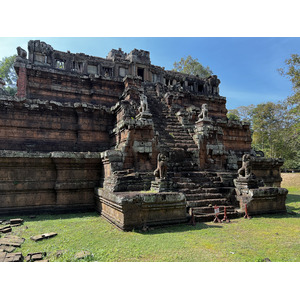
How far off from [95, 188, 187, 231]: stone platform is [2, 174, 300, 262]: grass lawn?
0.88 ft

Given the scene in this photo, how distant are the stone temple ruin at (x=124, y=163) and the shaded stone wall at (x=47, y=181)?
33mm

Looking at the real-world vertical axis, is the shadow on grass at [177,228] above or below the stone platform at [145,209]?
below

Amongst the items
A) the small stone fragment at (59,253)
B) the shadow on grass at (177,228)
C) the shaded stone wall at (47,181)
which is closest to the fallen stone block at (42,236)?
the small stone fragment at (59,253)

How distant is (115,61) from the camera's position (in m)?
23.5

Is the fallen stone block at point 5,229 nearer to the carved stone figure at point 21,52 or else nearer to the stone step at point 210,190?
the stone step at point 210,190

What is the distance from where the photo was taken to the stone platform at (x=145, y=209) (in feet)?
18.9

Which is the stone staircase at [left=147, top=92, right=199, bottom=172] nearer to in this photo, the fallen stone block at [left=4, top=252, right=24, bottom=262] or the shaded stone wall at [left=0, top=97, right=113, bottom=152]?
the shaded stone wall at [left=0, top=97, right=113, bottom=152]

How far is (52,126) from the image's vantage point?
10398 mm

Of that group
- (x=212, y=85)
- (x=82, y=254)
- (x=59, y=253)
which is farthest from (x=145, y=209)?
(x=212, y=85)

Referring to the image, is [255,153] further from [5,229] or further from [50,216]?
[5,229]

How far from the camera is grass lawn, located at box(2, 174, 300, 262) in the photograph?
4133mm

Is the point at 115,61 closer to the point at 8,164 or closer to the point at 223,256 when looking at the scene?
the point at 8,164

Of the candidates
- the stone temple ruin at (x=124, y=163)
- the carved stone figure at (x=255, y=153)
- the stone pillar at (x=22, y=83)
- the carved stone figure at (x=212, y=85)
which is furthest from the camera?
the carved stone figure at (x=212, y=85)
